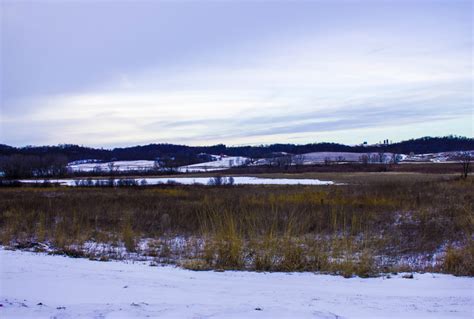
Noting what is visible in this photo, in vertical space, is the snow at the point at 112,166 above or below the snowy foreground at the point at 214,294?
above

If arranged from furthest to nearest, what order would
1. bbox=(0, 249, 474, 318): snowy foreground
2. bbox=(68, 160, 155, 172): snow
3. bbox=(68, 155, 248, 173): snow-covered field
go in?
bbox=(68, 155, 248, 173): snow-covered field → bbox=(68, 160, 155, 172): snow → bbox=(0, 249, 474, 318): snowy foreground

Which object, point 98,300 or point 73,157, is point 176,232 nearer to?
point 98,300

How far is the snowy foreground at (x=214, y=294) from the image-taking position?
182 inches

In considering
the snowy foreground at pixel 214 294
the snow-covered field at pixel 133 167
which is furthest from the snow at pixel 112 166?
the snowy foreground at pixel 214 294

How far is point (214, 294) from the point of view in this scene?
5332 mm

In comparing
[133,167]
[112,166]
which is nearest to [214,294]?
[112,166]

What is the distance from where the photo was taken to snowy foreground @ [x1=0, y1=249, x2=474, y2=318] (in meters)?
4.63

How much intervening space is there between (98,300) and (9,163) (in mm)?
103793

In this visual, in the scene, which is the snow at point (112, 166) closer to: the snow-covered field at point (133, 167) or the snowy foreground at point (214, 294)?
the snow-covered field at point (133, 167)

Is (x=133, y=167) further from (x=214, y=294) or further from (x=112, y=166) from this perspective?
(x=214, y=294)

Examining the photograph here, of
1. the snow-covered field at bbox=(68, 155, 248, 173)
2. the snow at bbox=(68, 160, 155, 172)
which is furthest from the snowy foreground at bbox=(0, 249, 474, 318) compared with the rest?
the snow at bbox=(68, 160, 155, 172)

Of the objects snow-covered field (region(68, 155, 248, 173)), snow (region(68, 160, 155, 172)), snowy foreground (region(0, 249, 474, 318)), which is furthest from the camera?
snow-covered field (region(68, 155, 248, 173))

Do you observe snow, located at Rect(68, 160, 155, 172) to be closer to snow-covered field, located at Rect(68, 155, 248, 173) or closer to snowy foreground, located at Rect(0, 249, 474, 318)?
snow-covered field, located at Rect(68, 155, 248, 173)

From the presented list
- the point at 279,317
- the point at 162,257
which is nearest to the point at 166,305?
the point at 279,317
